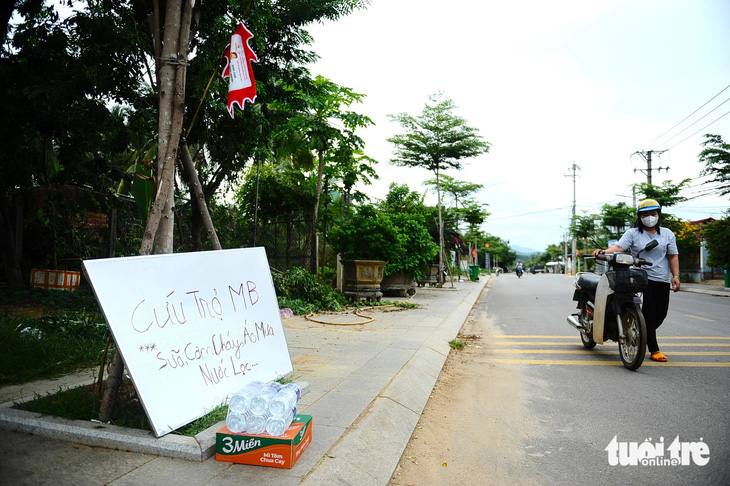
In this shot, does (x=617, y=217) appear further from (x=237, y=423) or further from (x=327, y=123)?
(x=237, y=423)

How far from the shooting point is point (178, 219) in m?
10.9

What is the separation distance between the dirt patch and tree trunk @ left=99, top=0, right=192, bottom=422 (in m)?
2.29

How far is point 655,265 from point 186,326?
5264 mm

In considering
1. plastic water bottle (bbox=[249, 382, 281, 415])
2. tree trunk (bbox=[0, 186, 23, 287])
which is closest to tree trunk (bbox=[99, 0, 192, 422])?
plastic water bottle (bbox=[249, 382, 281, 415])

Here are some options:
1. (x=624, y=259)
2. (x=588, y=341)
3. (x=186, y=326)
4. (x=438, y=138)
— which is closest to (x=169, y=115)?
(x=186, y=326)

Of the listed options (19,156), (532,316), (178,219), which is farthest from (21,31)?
(532,316)

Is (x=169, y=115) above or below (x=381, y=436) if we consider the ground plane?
above

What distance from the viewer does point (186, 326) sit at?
2.96 m

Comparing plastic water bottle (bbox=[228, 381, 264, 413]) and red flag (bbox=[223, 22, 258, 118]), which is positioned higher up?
red flag (bbox=[223, 22, 258, 118])

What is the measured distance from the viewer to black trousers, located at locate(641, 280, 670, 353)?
5.36 metres

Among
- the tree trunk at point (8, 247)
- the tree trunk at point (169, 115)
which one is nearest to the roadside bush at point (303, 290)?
the tree trunk at point (8, 247)

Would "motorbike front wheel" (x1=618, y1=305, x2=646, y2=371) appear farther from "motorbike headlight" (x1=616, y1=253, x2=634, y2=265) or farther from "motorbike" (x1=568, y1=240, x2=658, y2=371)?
"motorbike headlight" (x1=616, y1=253, x2=634, y2=265)

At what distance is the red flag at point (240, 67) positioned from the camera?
3846mm

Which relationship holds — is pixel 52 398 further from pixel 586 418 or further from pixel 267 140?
pixel 267 140
